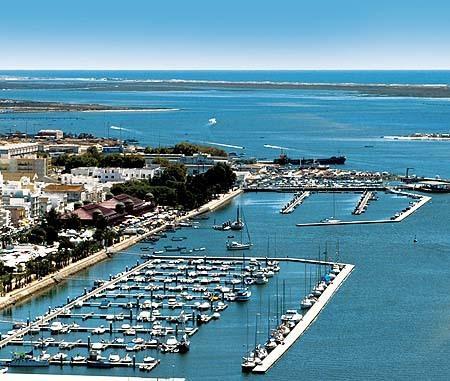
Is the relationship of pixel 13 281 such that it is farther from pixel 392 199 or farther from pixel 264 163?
pixel 264 163

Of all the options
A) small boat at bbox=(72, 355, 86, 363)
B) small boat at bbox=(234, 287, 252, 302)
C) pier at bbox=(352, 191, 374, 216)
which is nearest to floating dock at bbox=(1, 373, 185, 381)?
small boat at bbox=(72, 355, 86, 363)

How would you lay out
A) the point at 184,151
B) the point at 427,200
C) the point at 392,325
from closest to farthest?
the point at 392,325 < the point at 427,200 < the point at 184,151

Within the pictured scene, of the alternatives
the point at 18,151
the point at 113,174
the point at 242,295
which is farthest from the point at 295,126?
the point at 242,295

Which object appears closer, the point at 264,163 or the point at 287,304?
the point at 287,304

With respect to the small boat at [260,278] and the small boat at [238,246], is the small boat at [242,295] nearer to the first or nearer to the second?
the small boat at [260,278]

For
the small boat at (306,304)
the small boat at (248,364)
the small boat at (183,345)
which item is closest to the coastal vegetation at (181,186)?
the small boat at (306,304)

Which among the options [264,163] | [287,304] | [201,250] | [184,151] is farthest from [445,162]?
[287,304]

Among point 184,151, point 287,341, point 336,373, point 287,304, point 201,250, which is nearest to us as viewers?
point 336,373
